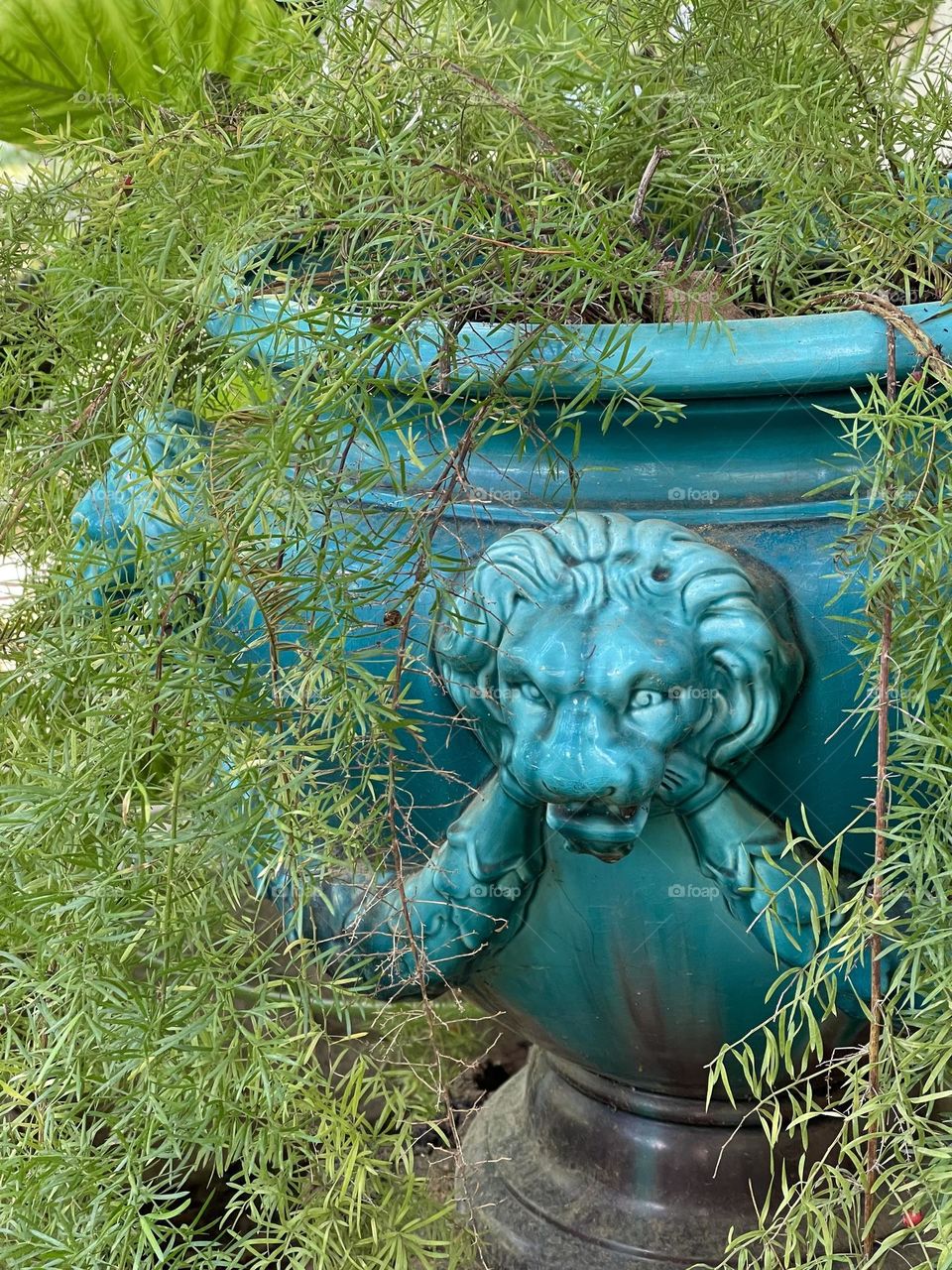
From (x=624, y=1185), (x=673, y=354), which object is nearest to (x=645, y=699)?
(x=673, y=354)

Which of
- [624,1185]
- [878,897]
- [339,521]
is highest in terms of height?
[339,521]

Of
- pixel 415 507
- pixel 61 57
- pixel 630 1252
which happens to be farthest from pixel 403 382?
pixel 61 57

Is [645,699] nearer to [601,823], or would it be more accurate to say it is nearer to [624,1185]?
[601,823]

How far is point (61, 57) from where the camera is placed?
1095 millimetres

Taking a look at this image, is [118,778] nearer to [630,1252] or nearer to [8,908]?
[8,908]

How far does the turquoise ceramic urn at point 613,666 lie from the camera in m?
0.57

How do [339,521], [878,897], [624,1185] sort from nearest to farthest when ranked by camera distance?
[878,897] < [339,521] < [624,1185]

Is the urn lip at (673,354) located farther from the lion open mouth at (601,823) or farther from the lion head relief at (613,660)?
the lion open mouth at (601,823)

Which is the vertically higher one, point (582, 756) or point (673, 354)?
point (673, 354)

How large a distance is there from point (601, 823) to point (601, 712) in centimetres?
5

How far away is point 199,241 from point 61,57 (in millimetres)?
490

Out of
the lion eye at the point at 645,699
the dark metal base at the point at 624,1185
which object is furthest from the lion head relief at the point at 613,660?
the dark metal base at the point at 624,1185

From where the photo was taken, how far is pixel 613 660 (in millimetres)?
563

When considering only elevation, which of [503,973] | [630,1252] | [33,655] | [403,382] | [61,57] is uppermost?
[61,57]
